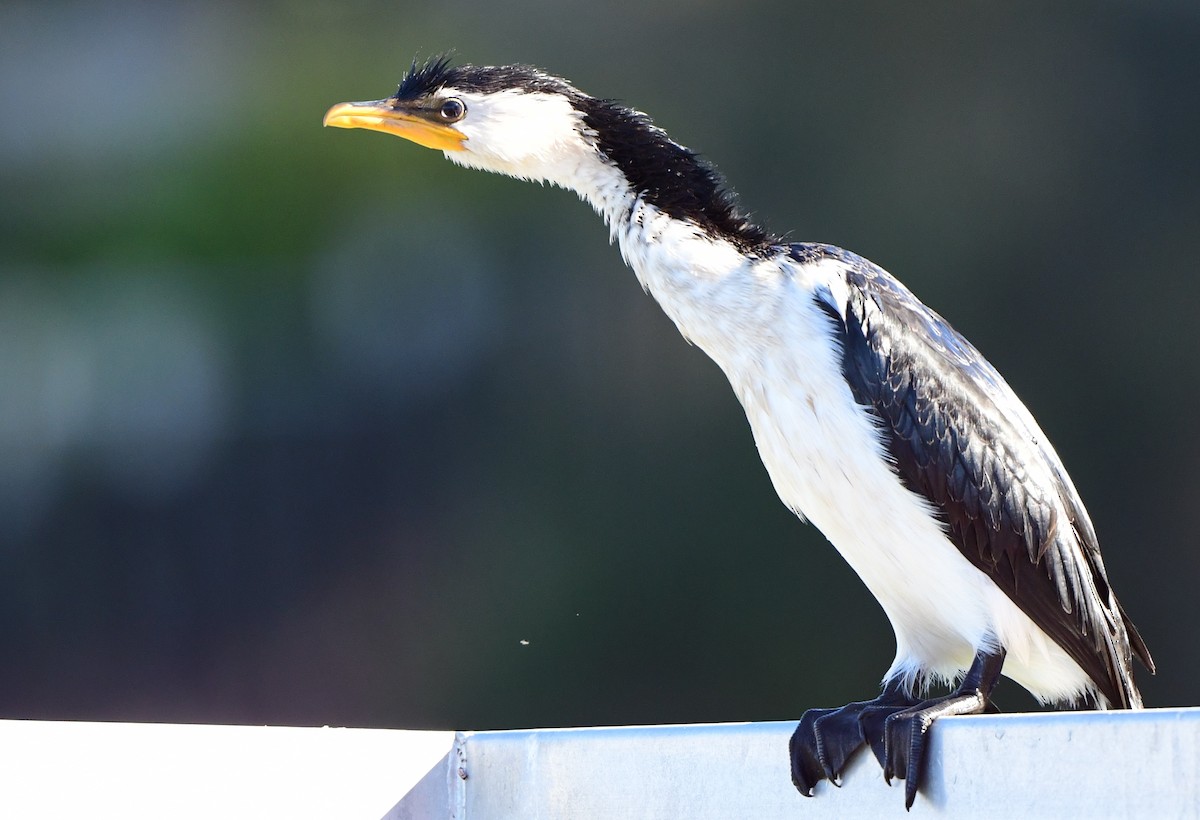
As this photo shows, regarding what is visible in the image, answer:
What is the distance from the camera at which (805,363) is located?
5.77 feet

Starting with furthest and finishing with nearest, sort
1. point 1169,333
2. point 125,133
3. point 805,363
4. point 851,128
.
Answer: point 125,133 → point 851,128 → point 1169,333 → point 805,363

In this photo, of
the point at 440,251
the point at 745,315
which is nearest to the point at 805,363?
the point at 745,315

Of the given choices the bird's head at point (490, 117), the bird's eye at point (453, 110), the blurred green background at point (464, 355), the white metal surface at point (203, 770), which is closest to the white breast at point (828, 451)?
the bird's head at point (490, 117)

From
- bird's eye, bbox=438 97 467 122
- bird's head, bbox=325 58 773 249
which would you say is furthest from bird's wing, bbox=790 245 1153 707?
bird's eye, bbox=438 97 467 122

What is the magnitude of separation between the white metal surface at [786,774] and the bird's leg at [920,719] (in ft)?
0.07

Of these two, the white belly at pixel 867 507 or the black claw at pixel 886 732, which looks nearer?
the black claw at pixel 886 732

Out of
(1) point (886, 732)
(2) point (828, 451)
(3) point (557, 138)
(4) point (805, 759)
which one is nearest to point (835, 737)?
(1) point (886, 732)

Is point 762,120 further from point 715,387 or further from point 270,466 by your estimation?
point 270,466

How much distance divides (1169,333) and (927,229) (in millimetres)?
872

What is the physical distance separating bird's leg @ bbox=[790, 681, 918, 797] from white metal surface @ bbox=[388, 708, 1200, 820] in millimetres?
19

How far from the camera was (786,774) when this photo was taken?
1.24m

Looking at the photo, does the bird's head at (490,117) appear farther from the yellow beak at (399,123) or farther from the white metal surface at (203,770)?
the white metal surface at (203,770)

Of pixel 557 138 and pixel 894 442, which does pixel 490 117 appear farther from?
pixel 894 442

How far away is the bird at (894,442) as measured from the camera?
1.72 meters
